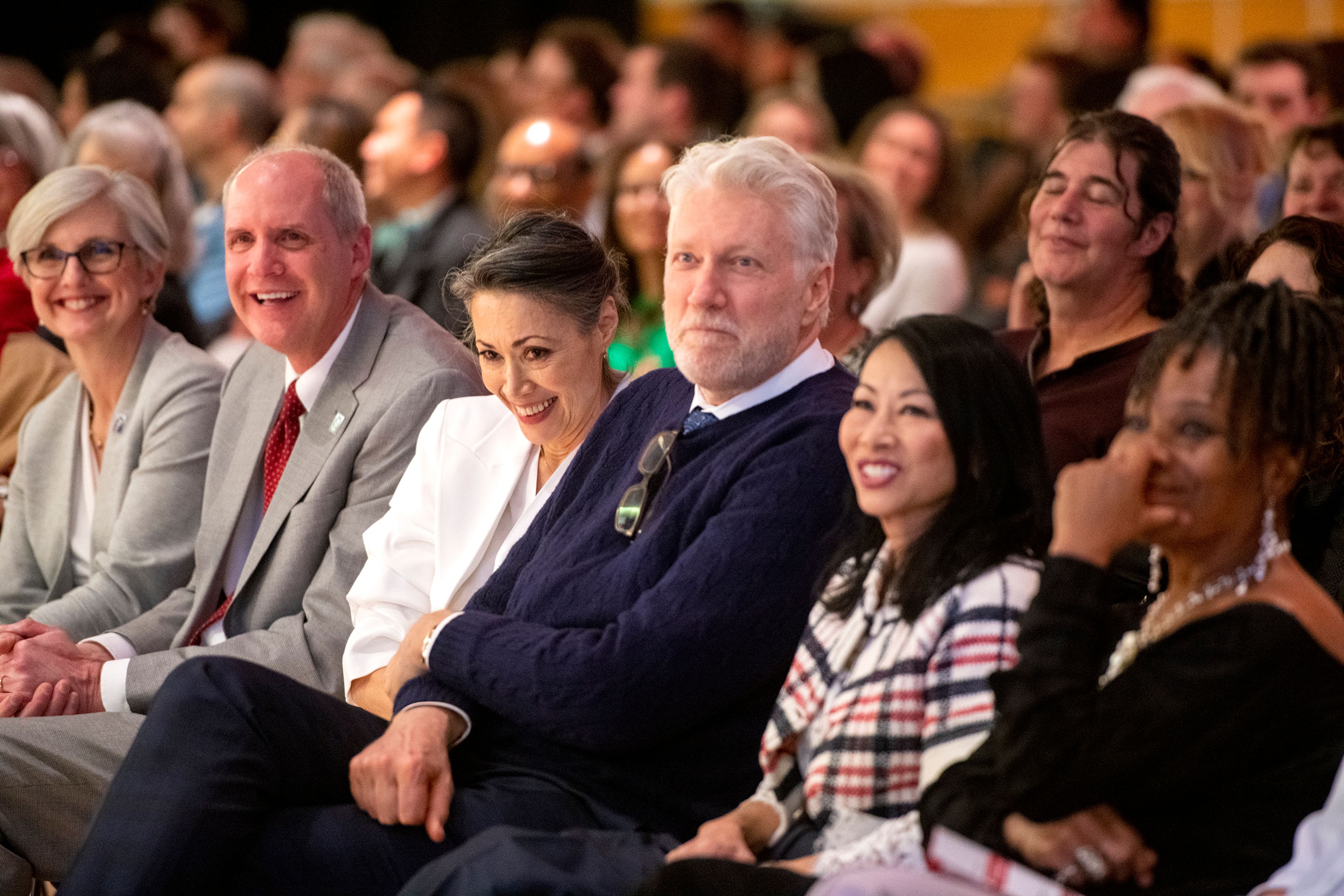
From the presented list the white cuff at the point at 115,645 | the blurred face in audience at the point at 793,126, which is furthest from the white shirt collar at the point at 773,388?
the blurred face in audience at the point at 793,126

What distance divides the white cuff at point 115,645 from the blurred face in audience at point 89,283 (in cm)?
73

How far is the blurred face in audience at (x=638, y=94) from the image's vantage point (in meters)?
7.04

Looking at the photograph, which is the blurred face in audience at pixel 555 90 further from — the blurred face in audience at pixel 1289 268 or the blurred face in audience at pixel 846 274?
the blurred face in audience at pixel 1289 268

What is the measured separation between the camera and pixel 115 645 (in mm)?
3215

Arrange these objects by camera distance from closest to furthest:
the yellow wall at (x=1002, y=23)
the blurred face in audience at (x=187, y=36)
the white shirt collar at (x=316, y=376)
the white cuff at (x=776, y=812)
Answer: the white cuff at (x=776, y=812), the white shirt collar at (x=316, y=376), the yellow wall at (x=1002, y=23), the blurred face in audience at (x=187, y=36)

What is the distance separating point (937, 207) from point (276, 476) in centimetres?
315

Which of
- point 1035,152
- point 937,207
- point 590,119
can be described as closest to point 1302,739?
point 937,207

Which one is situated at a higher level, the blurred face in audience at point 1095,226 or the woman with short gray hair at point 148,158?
the woman with short gray hair at point 148,158

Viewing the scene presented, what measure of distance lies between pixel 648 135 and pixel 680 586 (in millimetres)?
3380

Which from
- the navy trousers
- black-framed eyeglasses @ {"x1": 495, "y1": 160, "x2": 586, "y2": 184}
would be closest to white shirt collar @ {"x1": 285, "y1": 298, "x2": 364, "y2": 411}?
the navy trousers

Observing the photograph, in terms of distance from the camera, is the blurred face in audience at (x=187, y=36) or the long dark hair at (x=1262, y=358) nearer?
the long dark hair at (x=1262, y=358)

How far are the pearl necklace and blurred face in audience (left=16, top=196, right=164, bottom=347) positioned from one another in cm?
243

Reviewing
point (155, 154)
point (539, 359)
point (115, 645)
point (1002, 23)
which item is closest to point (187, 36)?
point (155, 154)

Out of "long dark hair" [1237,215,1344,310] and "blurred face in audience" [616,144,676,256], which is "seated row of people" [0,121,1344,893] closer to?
"long dark hair" [1237,215,1344,310]
